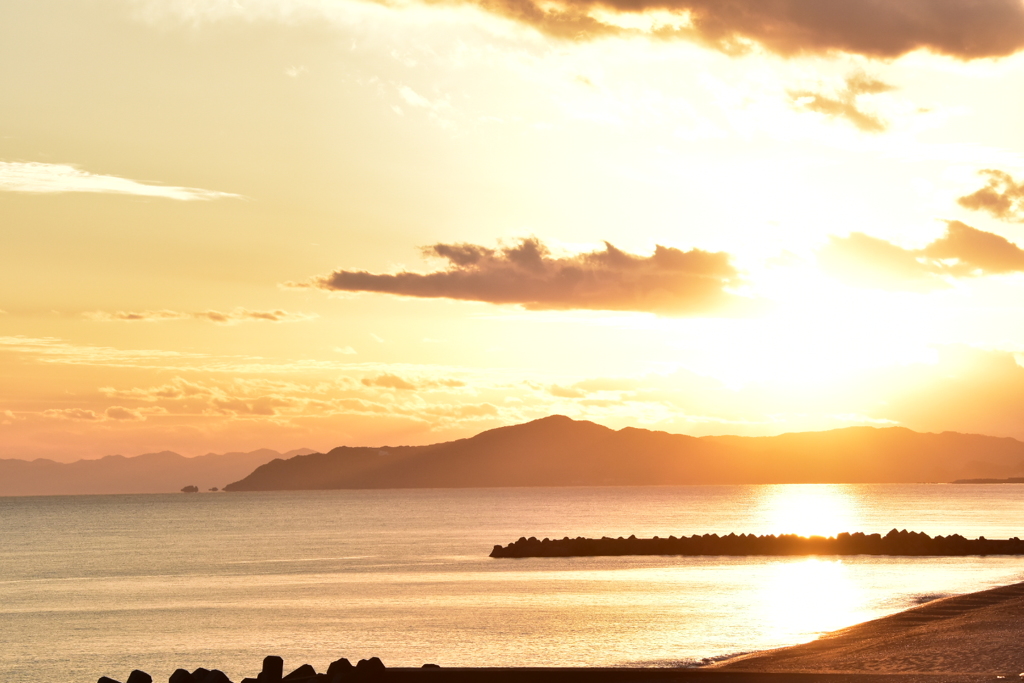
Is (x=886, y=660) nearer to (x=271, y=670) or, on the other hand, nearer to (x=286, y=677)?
(x=286, y=677)

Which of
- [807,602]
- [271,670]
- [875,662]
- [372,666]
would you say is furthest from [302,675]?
[807,602]

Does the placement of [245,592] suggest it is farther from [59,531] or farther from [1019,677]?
[59,531]

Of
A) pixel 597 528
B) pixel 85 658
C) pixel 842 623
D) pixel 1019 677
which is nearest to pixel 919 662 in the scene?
pixel 1019 677

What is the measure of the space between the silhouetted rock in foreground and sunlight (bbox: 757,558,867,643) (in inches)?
523

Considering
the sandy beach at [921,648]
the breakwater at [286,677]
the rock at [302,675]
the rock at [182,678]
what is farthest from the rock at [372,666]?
the sandy beach at [921,648]

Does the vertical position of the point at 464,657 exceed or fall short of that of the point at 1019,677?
it falls short

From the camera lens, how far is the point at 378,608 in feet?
152

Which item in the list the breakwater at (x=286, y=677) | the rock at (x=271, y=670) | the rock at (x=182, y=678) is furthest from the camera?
the rock at (x=271, y=670)

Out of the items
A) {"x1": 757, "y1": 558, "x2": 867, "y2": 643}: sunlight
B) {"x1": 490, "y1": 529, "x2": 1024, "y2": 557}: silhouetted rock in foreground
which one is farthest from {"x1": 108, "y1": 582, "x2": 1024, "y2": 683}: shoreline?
{"x1": 490, "y1": 529, "x2": 1024, "y2": 557}: silhouetted rock in foreground

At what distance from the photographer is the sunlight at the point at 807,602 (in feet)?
120

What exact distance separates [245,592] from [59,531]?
103 meters

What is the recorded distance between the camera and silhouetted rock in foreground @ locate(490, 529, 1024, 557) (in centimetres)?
7494

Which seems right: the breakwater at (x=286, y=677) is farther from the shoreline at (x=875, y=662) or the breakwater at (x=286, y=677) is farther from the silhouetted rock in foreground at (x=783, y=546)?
the silhouetted rock in foreground at (x=783, y=546)

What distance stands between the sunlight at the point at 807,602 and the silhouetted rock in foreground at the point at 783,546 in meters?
13.3
